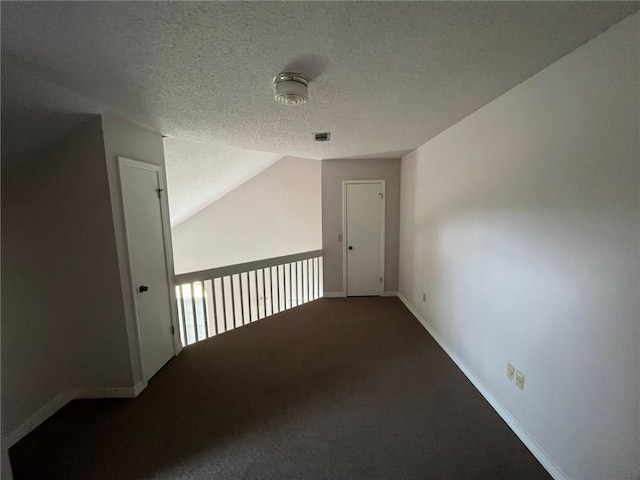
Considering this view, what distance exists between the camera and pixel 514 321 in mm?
1767

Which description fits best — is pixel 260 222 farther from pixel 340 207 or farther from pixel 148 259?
pixel 148 259

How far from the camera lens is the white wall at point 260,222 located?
5590 millimetres

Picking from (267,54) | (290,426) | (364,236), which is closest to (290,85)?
(267,54)

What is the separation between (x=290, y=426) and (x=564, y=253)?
2043mm

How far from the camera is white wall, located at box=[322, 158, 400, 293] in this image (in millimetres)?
4246

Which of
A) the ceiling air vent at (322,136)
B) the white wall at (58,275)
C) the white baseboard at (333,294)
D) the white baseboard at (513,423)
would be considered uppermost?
the ceiling air vent at (322,136)

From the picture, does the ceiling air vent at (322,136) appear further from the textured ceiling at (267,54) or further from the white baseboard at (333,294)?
the white baseboard at (333,294)

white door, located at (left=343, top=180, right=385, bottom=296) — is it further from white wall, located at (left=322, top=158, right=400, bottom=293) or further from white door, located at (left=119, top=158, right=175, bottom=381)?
white door, located at (left=119, top=158, right=175, bottom=381)

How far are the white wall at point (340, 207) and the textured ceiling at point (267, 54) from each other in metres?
2.11

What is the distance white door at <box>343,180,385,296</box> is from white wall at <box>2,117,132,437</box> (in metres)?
3.16

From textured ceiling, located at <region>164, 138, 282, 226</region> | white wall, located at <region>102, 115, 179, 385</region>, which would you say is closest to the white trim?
white wall, located at <region>102, 115, 179, 385</region>

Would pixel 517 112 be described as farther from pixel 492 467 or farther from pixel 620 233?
pixel 492 467

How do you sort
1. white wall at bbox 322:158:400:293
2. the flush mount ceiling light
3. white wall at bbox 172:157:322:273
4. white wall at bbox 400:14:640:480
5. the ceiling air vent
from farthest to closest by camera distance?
white wall at bbox 172:157:322:273, white wall at bbox 322:158:400:293, the ceiling air vent, the flush mount ceiling light, white wall at bbox 400:14:640:480

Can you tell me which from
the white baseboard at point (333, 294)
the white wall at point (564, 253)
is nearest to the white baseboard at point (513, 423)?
the white wall at point (564, 253)
